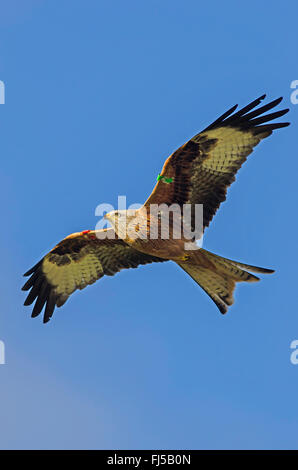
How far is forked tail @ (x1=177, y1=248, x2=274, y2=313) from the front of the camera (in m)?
10.1

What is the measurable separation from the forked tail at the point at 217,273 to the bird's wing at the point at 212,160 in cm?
51

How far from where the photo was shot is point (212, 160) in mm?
10047

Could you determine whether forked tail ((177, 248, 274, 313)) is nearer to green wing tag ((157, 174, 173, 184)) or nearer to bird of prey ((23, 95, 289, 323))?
bird of prey ((23, 95, 289, 323))

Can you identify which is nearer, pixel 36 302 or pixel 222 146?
pixel 222 146

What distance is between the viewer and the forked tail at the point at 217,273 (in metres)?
10.1

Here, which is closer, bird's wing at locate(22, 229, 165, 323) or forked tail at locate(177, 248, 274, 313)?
forked tail at locate(177, 248, 274, 313)

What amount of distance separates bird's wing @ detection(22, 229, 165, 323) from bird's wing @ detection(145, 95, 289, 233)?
1.57m

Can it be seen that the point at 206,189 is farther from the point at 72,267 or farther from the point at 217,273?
the point at 72,267

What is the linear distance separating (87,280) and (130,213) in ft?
6.50

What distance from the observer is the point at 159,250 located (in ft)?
33.7

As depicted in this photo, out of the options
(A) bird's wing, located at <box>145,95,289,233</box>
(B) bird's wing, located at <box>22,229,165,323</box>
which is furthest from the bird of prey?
(B) bird's wing, located at <box>22,229,165,323</box>

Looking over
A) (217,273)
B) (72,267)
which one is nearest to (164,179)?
(217,273)
